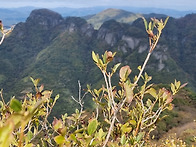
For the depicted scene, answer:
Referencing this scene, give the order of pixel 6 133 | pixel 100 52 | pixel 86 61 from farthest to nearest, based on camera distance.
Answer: pixel 100 52, pixel 86 61, pixel 6 133

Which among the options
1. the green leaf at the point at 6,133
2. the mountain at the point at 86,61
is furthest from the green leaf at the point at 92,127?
the mountain at the point at 86,61

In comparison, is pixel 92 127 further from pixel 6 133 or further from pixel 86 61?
pixel 86 61

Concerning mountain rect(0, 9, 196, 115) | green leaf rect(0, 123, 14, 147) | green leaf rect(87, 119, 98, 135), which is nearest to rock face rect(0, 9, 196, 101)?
mountain rect(0, 9, 196, 115)

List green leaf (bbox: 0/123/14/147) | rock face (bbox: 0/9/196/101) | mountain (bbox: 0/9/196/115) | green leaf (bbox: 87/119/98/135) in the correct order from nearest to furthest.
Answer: green leaf (bbox: 0/123/14/147), green leaf (bbox: 87/119/98/135), mountain (bbox: 0/9/196/115), rock face (bbox: 0/9/196/101)

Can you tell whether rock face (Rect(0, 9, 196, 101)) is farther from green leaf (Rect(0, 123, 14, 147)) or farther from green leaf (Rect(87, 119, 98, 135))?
green leaf (Rect(0, 123, 14, 147))

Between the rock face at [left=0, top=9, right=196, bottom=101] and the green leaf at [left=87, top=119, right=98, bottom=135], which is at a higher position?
the green leaf at [left=87, top=119, right=98, bottom=135]

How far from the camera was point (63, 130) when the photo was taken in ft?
4.76

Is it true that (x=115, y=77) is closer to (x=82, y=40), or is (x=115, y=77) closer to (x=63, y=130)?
(x=82, y=40)

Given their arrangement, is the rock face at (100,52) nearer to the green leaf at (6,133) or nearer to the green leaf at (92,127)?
the green leaf at (92,127)

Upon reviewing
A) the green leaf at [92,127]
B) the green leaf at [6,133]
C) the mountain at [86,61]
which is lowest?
the mountain at [86,61]

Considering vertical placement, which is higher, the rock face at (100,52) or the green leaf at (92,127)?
the green leaf at (92,127)

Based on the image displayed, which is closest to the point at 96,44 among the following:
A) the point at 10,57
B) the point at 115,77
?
the point at 115,77

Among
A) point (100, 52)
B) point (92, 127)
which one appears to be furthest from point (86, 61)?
point (92, 127)

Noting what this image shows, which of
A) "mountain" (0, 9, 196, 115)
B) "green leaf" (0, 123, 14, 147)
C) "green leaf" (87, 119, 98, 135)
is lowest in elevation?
"mountain" (0, 9, 196, 115)
